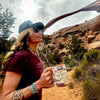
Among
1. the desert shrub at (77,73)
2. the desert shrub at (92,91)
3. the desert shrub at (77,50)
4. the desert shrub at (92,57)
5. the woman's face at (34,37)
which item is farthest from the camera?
the desert shrub at (77,50)

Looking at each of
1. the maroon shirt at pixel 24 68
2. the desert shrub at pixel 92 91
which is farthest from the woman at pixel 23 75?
the desert shrub at pixel 92 91

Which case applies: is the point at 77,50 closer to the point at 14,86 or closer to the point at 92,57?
the point at 92,57

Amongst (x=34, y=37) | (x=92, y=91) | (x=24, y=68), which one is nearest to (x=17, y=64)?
(x=24, y=68)

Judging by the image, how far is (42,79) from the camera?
43 centimetres

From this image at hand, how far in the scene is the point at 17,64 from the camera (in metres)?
0.44

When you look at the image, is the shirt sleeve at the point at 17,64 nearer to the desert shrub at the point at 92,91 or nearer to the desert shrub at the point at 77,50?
the desert shrub at the point at 92,91

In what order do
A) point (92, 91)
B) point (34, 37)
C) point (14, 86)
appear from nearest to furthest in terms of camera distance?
point (14, 86) < point (34, 37) < point (92, 91)

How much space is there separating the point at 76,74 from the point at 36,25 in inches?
114

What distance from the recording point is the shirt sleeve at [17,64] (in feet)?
1.43

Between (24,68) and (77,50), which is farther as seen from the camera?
(77,50)

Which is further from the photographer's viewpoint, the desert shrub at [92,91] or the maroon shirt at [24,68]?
the desert shrub at [92,91]

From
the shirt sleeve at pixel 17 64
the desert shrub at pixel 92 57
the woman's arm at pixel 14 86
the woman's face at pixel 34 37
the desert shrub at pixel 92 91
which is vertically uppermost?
the woman's face at pixel 34 37

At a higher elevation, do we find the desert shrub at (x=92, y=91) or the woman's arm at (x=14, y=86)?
the woman's arm at (x=14, y=86)

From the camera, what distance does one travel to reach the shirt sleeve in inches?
17.2
